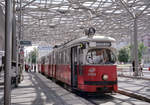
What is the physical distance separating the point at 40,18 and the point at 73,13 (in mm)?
6286

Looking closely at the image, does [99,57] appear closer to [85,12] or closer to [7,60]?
[7,60]

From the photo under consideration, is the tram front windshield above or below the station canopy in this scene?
below

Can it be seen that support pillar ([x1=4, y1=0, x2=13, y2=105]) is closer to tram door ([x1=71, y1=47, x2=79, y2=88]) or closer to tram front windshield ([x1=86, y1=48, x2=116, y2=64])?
tram front windshield ([x1=86, y1=48, x2=116, y2=64])

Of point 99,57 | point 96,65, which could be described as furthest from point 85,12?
point 96,65

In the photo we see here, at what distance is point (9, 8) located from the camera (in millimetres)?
6641

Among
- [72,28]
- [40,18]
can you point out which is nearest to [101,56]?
[40,18]

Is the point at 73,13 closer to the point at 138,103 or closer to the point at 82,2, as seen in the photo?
the point at 82,2

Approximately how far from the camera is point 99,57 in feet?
38.5

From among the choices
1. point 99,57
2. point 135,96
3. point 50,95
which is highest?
point 99,57

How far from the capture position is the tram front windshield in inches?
460

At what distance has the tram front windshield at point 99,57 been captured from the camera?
38.3 ft

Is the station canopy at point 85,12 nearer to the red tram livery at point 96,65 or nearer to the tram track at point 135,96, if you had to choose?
the tram track at point 135,96

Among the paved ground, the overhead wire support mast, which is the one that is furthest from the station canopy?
the overhead wire support mast

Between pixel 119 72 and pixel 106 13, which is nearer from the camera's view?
pixel 119 72
